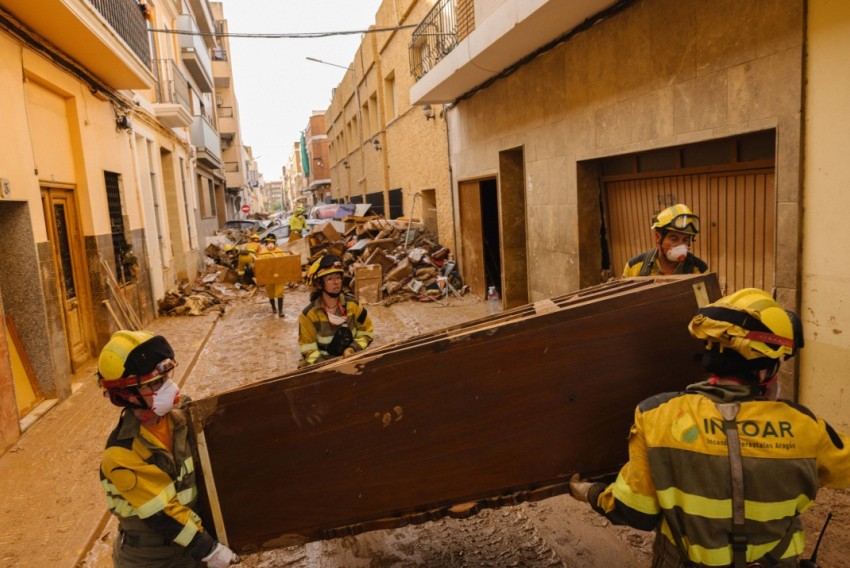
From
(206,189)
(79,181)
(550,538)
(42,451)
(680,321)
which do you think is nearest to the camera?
(680,321)

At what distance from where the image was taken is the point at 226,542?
2107mm

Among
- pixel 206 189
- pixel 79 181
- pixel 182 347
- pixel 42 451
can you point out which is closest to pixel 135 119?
pixel 79 181

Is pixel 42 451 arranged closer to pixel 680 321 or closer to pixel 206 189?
pixel 680 321

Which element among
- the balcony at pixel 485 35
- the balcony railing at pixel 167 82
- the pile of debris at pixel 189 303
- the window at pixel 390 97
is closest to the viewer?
the balcony at pixel 485 35

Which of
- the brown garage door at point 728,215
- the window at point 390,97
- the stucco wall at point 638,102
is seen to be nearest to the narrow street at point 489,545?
the stucco wall at point 638,102

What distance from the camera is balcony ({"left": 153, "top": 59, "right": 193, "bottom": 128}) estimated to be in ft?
41.6

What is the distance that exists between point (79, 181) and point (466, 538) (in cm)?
748

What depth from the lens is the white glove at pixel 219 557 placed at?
6.62 ft

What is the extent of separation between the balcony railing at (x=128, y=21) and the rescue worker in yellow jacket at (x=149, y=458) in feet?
24.0

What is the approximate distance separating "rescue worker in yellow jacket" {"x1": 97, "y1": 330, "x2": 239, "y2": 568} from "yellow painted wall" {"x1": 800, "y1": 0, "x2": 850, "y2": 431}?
12.1ft

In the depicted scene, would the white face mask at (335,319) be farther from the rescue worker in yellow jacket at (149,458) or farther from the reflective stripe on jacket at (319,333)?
the rescue worker in yellow jacket at (149,458)

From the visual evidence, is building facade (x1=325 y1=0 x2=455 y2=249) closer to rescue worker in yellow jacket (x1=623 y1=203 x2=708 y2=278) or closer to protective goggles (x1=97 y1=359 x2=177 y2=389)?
rescue worker in yellow jacket (x1=623 y1=203 x2=708 y2=278)

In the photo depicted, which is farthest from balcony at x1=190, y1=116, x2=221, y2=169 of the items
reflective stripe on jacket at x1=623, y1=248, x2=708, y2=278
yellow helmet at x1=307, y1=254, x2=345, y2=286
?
reflective stripe on jacket at x1=623, y1=248, x2=708, y2=278

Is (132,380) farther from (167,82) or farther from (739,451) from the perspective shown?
(167,82)
